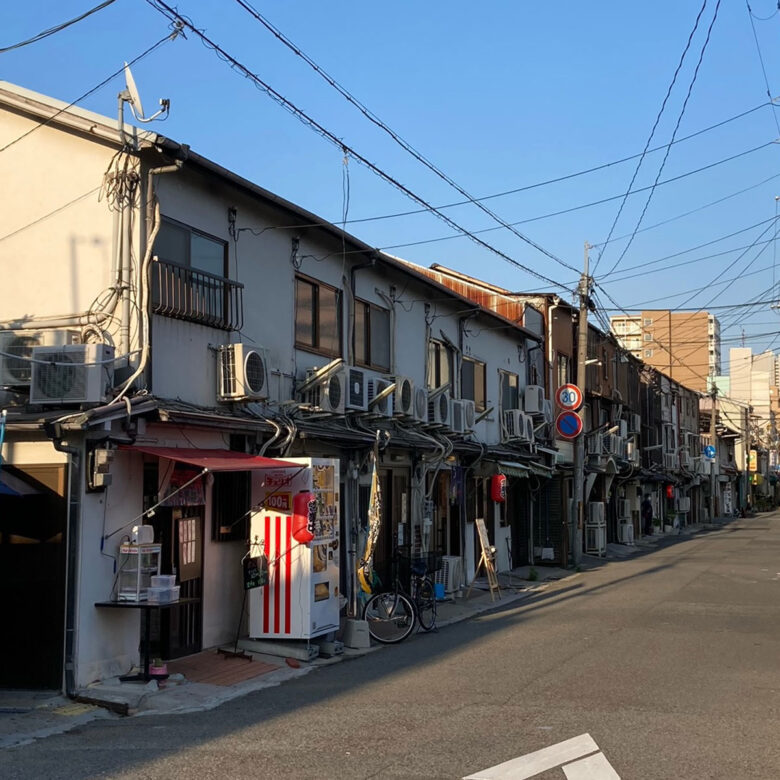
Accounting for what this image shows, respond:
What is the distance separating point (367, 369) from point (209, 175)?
20.0 ft

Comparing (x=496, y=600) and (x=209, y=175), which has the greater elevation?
(x=209, y=175)

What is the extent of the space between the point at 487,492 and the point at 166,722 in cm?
1551

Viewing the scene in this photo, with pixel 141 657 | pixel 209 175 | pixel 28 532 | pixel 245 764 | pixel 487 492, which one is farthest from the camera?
pixel 487 492

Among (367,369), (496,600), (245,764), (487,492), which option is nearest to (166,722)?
(245,764)

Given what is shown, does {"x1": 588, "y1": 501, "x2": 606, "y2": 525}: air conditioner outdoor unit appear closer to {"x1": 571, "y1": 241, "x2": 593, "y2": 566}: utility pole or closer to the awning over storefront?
{"x1": 571, "y1": 241, "x2": 593, "y2": 566}: utility pole

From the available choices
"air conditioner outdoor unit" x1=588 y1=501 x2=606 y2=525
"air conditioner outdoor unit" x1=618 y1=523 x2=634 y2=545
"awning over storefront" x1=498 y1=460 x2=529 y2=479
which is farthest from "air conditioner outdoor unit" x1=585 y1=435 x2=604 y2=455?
"awning over storefront" x1=498 y1=460 x2=529 y2=479

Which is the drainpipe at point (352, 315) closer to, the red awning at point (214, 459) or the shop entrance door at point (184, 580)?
the red awning at point (214, 459)

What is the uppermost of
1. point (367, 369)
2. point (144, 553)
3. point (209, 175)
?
point (209, 175)

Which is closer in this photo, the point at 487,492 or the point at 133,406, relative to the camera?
the point at 133,406

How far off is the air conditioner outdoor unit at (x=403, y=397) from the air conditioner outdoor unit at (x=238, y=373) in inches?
199

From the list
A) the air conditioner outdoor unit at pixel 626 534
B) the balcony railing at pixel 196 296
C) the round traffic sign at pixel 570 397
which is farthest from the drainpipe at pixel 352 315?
the air conditioner outdoor unit at pixel 626 534

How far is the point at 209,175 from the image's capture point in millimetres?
12320

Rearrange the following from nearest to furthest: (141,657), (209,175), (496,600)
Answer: (141,657), (209,175), (496,600)

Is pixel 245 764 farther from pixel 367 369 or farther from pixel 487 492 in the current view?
pixel 487 492
